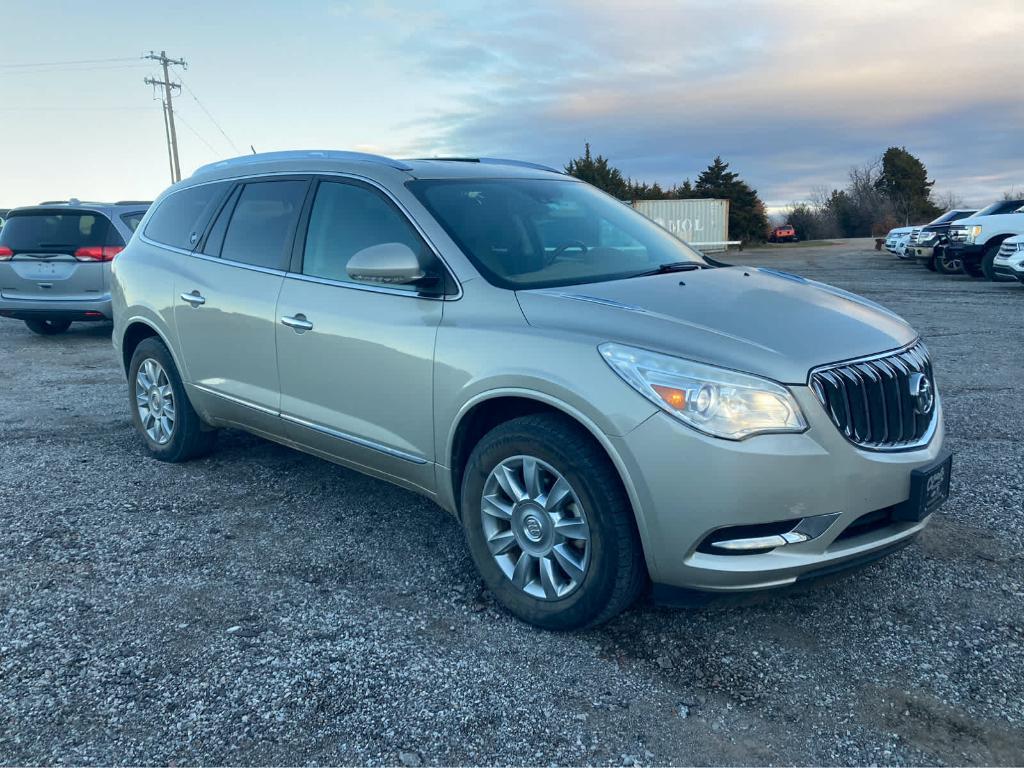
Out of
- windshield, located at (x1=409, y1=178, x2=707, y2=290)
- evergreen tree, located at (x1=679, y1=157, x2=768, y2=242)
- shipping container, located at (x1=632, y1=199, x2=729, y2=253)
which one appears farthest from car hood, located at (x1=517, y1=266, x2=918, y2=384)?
evergreen tree, located at (x1=679, y1=157, x2=768, y2=242)

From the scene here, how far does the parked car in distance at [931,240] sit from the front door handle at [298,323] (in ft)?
68.7

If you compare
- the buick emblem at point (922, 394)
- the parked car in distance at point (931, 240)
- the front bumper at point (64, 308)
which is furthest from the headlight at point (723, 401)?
the parked car in distance at point (931, 240)

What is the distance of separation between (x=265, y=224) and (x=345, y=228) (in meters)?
0.70

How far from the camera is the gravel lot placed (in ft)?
8.82

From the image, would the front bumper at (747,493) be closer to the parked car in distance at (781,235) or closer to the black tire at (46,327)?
the black tire at (46,327)

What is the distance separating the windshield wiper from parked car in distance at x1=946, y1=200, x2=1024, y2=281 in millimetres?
16534

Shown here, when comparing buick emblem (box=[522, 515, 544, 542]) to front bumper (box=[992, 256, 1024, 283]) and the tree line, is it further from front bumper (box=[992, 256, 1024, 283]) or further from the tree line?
the tree line

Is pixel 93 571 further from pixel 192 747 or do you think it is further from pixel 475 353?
pixel 475 353

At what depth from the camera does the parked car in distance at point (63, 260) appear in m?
10.5

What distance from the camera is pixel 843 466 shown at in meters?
2.94

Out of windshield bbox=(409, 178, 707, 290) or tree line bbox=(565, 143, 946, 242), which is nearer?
windshield bbox=(409, 178, 707, 290)

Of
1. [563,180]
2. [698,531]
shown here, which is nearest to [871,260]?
[563,180]

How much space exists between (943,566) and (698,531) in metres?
1.63

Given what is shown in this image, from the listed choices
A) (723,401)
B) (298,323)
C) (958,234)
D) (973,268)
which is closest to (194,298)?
(298,323)
